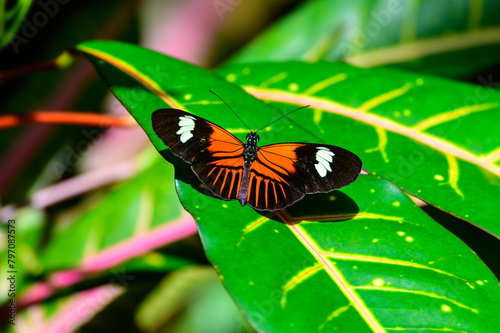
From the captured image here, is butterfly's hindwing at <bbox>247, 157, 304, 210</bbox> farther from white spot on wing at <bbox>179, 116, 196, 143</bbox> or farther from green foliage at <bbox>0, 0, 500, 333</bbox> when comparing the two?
white spot on wing at <bbox>179, 116, 196, 143</bbox>

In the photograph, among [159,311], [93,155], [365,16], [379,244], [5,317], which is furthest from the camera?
[159,311]

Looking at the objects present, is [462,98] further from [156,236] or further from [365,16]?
[156,236]

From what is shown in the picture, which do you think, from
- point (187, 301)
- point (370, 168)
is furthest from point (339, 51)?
point (187, 301)

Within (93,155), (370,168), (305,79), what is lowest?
(370,168)

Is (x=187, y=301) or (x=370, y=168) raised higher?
Answer: (x=187, y=301)

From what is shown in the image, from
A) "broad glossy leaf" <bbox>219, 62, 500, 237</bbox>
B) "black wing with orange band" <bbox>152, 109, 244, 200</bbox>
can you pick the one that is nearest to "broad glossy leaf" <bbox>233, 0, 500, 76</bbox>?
"broad glossy leaf" <bbox>219, 62, 500, 237</bbox>

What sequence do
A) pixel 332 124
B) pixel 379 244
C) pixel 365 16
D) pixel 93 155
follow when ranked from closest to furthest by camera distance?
pixel 379 244
pixel 332 124
pixel 365 16
pixel 93 155
